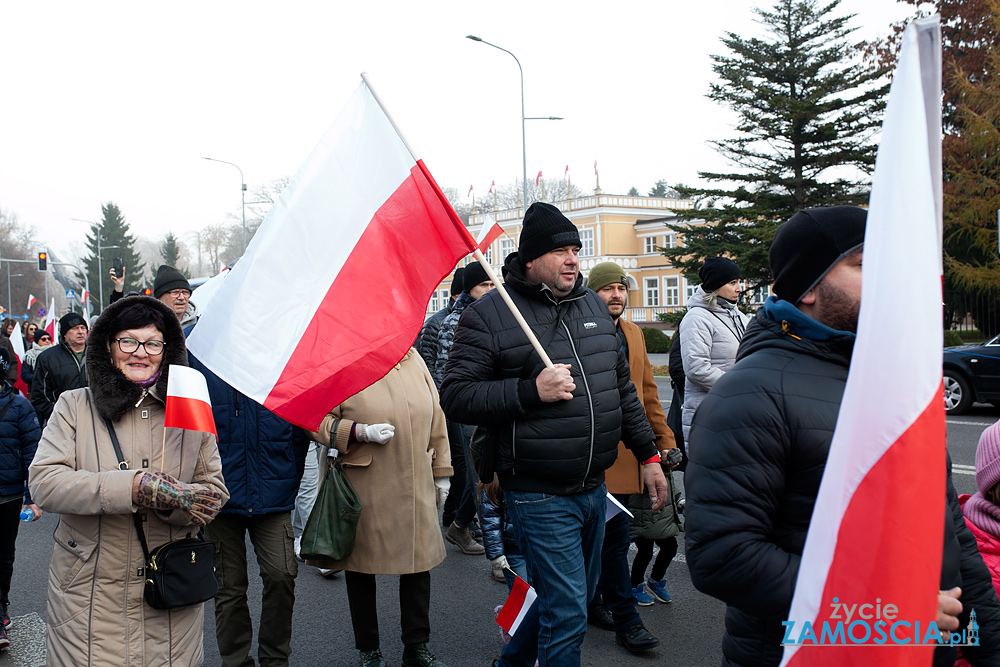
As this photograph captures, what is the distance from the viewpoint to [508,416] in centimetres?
334

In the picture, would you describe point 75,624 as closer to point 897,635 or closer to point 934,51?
point 897,635

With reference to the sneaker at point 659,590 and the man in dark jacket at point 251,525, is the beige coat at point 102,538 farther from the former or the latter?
the sneaker at point 659,590

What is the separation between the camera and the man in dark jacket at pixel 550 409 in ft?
10.9

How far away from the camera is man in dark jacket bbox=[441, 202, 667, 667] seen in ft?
10.9

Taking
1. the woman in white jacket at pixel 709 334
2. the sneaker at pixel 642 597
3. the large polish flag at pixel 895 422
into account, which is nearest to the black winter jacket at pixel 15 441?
the sneaker at pixel 642 597

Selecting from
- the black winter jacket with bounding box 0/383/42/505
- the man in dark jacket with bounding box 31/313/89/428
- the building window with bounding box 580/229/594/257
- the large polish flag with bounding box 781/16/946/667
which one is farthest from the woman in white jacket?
the building window with bounding box 580/229/594/257

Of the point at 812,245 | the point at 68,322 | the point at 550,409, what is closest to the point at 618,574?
the point at 550,409

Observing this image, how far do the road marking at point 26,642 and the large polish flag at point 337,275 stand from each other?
285cm

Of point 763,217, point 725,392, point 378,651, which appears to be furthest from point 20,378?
point 763,217

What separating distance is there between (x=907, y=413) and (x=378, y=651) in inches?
137

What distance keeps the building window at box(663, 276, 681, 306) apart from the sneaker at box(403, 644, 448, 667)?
58.7 meters

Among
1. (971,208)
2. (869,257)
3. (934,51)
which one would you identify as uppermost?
(971,208)

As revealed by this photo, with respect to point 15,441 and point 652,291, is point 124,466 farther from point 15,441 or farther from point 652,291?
point 652,291

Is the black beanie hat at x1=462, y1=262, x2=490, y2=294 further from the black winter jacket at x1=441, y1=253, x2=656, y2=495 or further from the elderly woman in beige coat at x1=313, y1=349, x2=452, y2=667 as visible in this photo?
the black winter jacket at x1=441, y1=253, x2=656, y2=495
